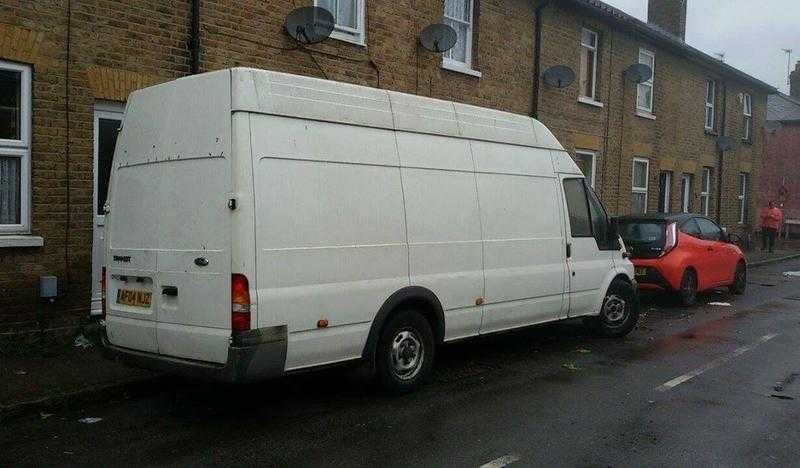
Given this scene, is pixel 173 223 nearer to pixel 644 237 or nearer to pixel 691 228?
pixel 644 237

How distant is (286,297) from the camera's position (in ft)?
17.7

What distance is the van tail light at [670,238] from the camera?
12.0 m

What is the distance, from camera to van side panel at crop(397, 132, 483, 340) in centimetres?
645

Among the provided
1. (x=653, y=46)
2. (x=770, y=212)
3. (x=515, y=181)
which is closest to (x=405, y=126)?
(x=515, y=181)

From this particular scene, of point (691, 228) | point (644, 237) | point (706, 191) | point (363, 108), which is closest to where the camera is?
point (363, 108)

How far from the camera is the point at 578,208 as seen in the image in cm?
844

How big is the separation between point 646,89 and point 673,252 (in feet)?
28.7

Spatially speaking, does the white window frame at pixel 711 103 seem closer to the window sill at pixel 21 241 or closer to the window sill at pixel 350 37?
the window sill at pixel 350 37

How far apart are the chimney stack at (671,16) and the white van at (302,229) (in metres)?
19.2

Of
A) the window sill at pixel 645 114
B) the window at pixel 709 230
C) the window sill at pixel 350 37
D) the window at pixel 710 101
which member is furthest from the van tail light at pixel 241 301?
the window at pixel 710 101

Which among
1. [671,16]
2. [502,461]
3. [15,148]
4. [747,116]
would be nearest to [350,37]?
[15,148]

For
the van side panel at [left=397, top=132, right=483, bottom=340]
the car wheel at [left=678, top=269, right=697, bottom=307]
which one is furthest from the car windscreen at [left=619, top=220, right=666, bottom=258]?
the van side panel at [left=397, top=132, right=483, bottom=340]

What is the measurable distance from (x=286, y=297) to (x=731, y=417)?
3.51 metres

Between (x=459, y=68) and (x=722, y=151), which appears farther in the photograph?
(x=722, y=151)
